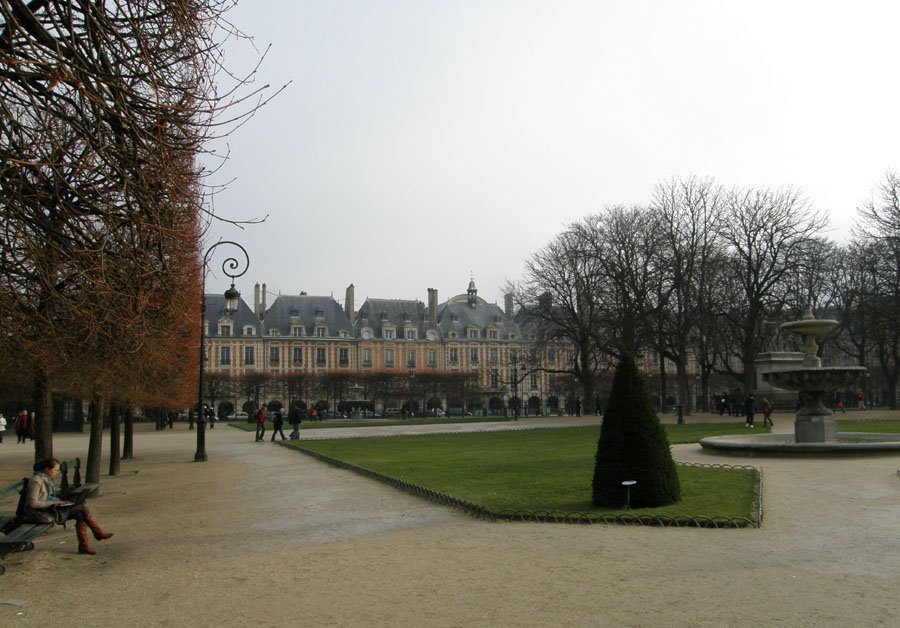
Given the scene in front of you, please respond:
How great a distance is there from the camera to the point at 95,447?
15492mm

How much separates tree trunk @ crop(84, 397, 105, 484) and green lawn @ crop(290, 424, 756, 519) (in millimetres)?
5298

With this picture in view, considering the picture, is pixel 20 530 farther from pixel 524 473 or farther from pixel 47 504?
pixel 524 473

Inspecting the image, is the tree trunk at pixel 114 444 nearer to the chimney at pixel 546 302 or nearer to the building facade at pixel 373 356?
the chimney at pixel 546 302

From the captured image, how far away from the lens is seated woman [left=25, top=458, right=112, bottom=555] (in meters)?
8.66

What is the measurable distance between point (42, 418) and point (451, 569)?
679 centimetres

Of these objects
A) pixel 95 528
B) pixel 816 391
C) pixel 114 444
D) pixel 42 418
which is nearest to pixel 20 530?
pixel 95 528

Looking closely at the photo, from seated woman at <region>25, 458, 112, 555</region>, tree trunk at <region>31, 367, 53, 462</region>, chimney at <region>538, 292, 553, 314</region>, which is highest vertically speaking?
chimney at <region>538, 292, 553, 314</region>

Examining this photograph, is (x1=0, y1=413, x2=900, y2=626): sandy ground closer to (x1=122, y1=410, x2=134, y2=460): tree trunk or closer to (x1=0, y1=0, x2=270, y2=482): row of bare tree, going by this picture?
(x1=0, y1=0, x2=270, y2=482): row of bare tree

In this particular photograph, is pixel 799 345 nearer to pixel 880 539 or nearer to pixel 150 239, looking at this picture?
pixel 880 539

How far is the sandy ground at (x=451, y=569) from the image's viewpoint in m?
6.06

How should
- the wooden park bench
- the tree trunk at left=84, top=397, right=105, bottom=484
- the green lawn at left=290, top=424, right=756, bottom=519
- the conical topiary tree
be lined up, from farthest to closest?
the tree trunk at left=84, top=397, right=105, bottom=484 < the green lawn at left=290, top=424, right=756, bottom=519 < the conical topiary tree < the wooden park bench

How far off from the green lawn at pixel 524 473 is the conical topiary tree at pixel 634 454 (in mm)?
274

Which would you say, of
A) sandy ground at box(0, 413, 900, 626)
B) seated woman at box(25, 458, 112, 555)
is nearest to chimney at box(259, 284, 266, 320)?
sandy ground at box(0, 413, 900, 626)

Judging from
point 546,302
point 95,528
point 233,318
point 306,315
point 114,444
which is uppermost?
point 306,315
